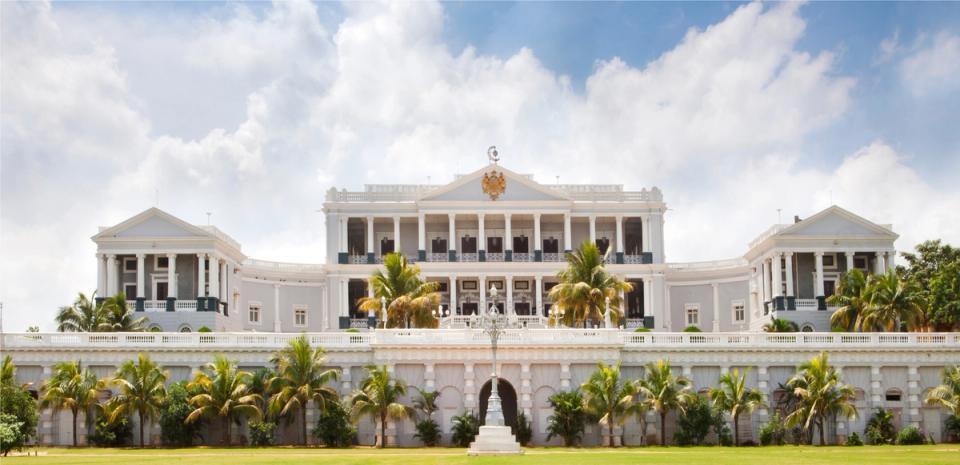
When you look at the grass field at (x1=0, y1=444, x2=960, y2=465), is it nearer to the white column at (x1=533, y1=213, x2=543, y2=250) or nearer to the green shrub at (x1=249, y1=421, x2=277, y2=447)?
the green shrub at (x1=249, y1=421, x2=277, y2=447)

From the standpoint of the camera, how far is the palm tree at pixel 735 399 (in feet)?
214

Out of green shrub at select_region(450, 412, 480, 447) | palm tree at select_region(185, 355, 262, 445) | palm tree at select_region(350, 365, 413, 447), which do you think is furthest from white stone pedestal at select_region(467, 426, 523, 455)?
palm tree at select_region(185, 355, 262, 445)

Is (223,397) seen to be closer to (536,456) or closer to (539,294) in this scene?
(536,456)

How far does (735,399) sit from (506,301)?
3484cm

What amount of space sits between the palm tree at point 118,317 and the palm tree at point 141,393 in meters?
14.9

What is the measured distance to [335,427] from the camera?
64.8 m

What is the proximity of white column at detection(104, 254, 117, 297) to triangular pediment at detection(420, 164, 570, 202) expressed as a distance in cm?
2346

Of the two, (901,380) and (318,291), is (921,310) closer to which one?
(901,380)

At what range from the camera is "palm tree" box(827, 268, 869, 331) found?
8088 centimetres

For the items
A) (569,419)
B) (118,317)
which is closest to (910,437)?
(569,419)

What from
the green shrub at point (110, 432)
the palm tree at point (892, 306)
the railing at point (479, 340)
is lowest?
the green shrub at point (110, 432)

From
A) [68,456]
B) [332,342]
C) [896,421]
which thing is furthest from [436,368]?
[896,421]

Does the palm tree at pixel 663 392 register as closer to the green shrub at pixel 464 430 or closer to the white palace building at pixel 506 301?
the white palace building at pixel 506 301

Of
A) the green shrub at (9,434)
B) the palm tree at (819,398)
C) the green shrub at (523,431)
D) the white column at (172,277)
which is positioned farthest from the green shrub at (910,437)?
the white column at (172,277)
